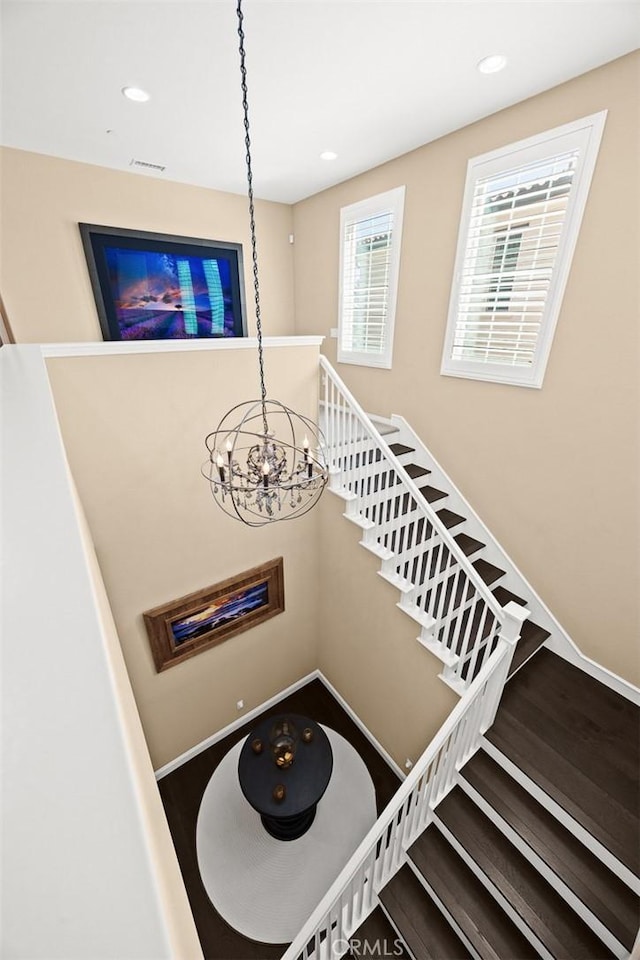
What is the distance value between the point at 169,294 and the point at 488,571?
4.07 m

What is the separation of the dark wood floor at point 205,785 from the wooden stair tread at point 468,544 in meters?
2.26

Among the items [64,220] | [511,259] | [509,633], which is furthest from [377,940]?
[64,220]

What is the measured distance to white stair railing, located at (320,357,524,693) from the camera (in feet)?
8.64

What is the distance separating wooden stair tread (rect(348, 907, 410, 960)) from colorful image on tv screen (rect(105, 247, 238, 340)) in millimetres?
4882

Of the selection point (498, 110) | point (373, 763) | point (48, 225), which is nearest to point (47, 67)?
point (48, 225)

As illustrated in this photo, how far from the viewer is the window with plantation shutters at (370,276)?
3.52 meters

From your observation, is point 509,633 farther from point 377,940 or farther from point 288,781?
point 288,781

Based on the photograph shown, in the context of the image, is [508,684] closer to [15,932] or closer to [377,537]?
[377,537]

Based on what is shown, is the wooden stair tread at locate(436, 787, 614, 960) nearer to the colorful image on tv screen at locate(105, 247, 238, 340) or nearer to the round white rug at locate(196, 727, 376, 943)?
the round white rug at locate(196, 727, 376, 943)

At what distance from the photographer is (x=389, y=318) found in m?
3.73

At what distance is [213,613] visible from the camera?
11.8ft

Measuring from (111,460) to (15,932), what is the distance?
2.84m

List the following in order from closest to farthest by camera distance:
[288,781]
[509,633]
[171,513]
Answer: [509,633], [288,781], [171,513]

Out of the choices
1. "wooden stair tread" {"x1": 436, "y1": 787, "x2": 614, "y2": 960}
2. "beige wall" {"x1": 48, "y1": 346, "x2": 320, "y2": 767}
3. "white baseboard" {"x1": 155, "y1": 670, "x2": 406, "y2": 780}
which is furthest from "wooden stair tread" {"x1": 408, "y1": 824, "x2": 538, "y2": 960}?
"beige wall" {"x1": 48, "y1": 346, "x2": 320, "y2": 767}
